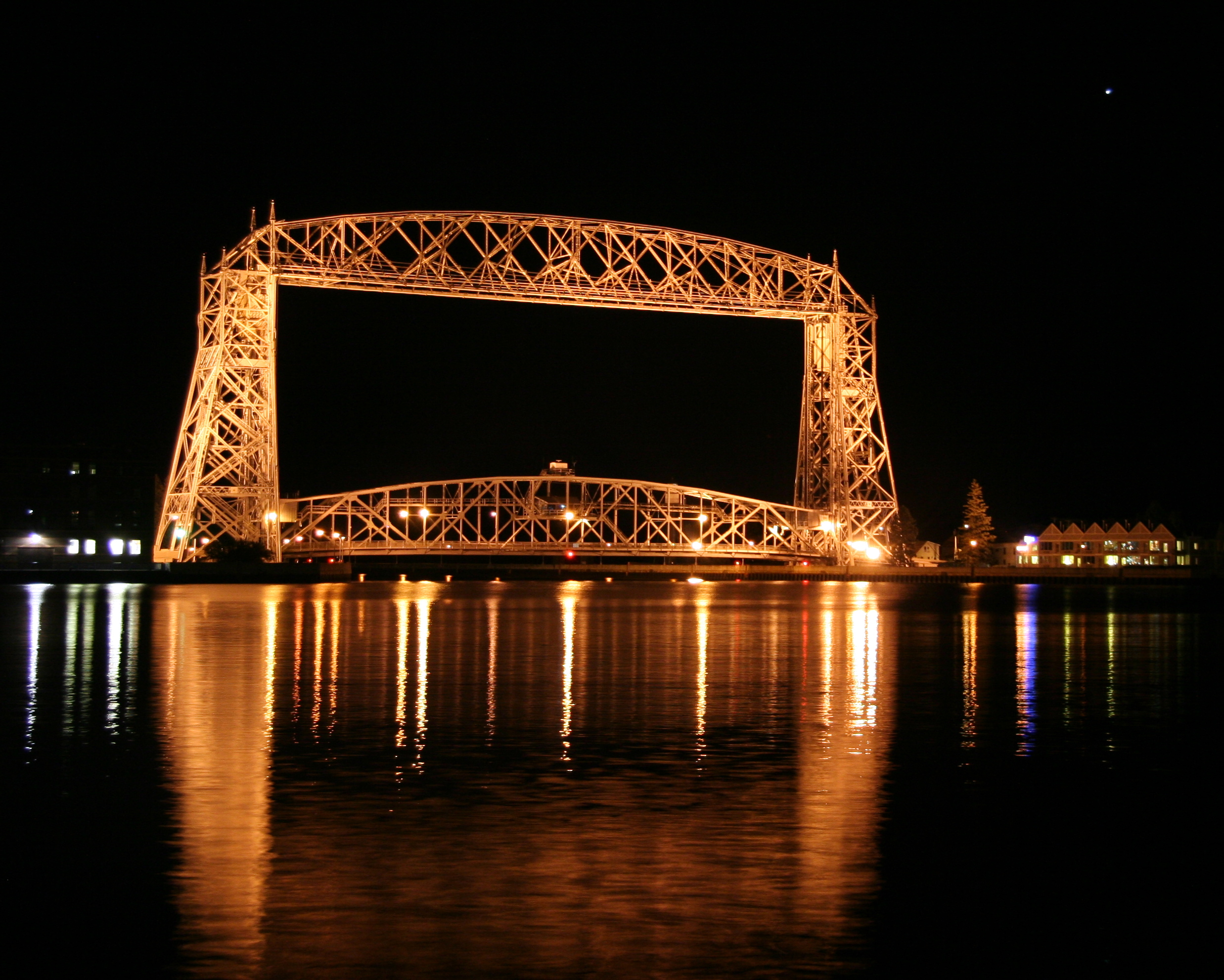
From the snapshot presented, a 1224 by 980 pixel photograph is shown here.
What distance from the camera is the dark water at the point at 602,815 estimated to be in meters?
5.36

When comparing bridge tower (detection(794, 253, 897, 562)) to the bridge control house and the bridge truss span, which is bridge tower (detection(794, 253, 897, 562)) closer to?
the bridge truss span

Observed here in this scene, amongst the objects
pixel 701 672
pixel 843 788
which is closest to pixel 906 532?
pixel 701 672

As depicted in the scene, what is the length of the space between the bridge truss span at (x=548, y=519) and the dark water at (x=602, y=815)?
46.2 metres

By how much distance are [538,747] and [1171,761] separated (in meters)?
4.39

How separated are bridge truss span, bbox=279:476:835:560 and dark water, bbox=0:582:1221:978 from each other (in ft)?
152

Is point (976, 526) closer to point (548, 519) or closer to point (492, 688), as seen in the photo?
point (548, 519)

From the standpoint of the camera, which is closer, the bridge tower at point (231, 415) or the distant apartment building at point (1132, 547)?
the bridge tower at point (231, 415)

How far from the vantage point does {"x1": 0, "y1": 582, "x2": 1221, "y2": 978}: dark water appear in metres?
5.36

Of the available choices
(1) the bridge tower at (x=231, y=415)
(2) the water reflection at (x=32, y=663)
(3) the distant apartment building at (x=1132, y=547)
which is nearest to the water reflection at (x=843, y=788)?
(2) the water reflection at (x=32, y=663)

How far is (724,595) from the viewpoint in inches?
1645

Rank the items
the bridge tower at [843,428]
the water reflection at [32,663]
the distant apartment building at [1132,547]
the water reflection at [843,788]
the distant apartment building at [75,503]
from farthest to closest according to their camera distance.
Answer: the distant apartment building at [1132,547], the distant apartment building at [75,503], the bridge tower at [843,428], the water reflection at [32,663], the water reflection at [843,788]

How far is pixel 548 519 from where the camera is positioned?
76.4 meters

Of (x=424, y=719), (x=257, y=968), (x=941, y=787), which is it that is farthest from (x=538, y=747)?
(x=257, y=968)

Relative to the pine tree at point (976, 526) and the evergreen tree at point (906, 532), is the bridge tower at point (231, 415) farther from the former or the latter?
the pine tree at point (976, 526)
